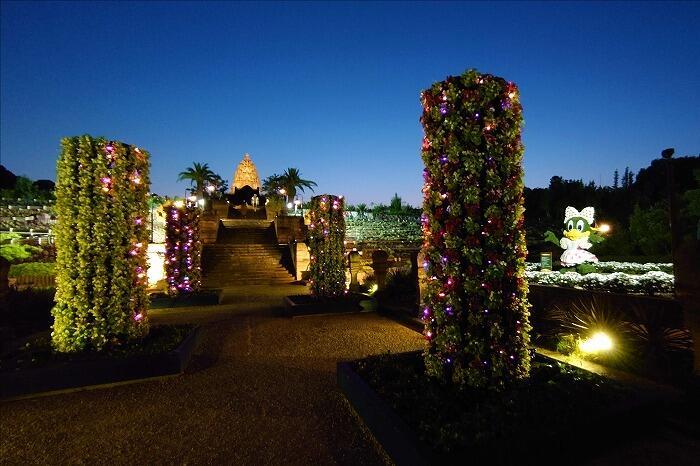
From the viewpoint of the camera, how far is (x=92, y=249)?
514cm

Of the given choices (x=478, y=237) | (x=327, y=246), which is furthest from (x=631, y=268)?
(x=478, y=237)

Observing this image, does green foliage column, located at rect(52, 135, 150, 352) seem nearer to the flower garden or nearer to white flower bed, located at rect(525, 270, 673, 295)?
the flower garden

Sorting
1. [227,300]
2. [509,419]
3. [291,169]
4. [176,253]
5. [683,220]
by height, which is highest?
[291,169]

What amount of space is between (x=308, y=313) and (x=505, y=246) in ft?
20.1

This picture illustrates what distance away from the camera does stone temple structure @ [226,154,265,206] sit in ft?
114

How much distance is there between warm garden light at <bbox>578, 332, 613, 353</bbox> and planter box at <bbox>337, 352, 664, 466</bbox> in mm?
1656

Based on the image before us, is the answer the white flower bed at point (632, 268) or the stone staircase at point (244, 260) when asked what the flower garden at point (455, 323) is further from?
the stone staircase at point (244, 260)

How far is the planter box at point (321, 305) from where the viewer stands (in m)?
8.80

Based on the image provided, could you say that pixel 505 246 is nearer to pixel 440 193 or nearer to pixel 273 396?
pixel 440 193

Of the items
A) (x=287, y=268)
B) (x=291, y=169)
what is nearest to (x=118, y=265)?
(x=287, y=268)

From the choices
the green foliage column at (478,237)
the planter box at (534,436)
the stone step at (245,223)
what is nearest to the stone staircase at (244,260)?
the stone step at (245,223)

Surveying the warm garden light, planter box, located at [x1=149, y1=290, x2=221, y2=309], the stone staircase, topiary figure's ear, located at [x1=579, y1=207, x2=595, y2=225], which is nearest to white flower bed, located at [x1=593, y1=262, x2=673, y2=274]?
topiary figure's ear, located at [x1=579, y1=207, x2=595, y2=225]

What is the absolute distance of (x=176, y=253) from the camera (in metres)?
10.8

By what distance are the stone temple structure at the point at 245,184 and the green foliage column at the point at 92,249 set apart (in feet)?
99.3
